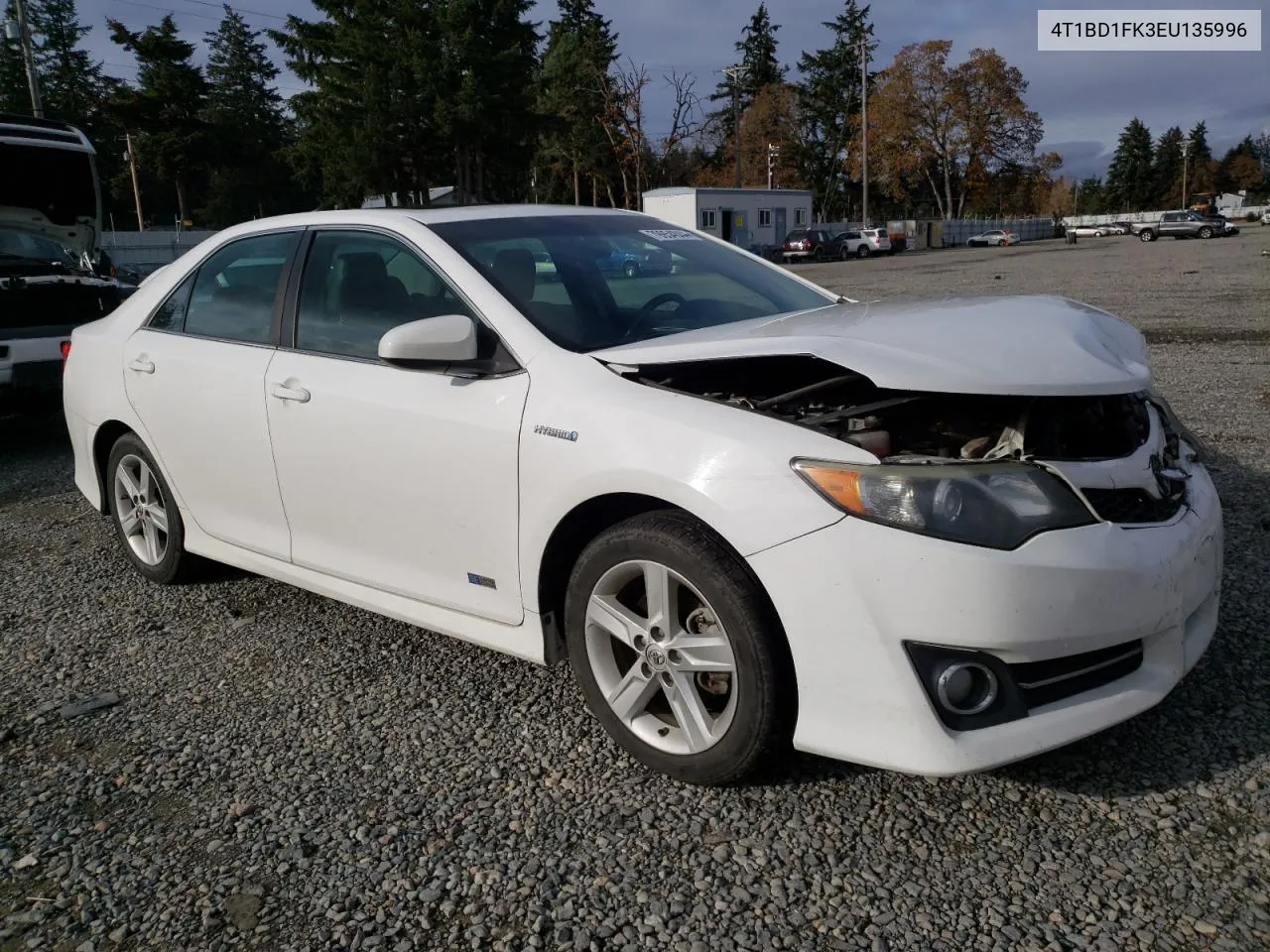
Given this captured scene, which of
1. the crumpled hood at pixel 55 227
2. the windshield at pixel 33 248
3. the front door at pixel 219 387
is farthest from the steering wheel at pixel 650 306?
the crumpled hood at pixel 55 227

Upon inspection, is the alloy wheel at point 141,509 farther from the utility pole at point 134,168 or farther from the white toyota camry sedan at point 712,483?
the utility pole at point 134,168

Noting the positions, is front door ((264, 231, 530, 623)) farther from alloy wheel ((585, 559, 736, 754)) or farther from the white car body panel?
alloy wheel ((585, 559, 736, 754))

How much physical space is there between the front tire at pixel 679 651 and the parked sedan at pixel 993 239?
67.6m

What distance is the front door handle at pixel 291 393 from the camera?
3492 mm

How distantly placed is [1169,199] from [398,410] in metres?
136

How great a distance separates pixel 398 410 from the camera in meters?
3.19

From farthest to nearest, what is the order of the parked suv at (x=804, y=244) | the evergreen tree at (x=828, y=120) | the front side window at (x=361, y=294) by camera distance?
the evergreen tree at (x=828, y=120)
the parked suv at (x=804, y=244)
the front side window at (x=361, y=294)

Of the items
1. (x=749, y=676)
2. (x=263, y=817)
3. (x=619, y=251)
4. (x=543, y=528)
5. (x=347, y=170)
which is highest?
(x=347, y=170)

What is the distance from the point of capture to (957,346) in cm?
258

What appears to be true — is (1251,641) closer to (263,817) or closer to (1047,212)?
(263,817)

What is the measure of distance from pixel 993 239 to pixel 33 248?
65.2 meters

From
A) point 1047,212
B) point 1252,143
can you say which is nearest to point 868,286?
point 1047,212

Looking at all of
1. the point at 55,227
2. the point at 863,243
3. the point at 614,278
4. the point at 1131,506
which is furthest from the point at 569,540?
the point at 863,243

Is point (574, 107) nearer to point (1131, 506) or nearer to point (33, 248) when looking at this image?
point (33, 248)
